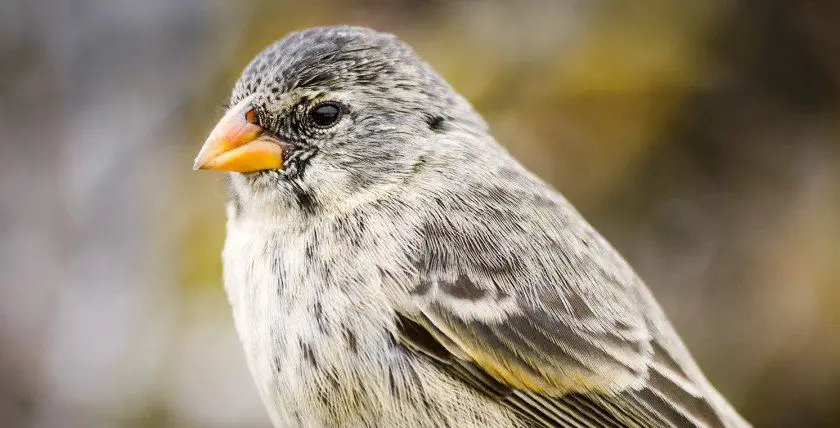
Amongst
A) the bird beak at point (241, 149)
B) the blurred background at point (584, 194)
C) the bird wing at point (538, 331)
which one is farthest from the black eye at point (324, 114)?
the blurred background at point (584, 194)

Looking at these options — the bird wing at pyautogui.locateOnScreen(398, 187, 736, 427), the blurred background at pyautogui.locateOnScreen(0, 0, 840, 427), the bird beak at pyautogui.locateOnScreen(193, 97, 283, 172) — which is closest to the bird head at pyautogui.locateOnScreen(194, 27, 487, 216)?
the bird beak at pyautogui.locateOnScreen(193, 97, 283, 172)

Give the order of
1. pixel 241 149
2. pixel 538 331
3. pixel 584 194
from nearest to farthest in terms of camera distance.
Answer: pixel 538 331 → pixel 241 149 → pixel 584 194

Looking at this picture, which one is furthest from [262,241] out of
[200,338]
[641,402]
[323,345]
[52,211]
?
[52,211]

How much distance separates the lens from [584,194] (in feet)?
15.1

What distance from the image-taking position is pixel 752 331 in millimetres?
4438

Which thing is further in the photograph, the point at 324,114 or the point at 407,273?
the point at 324,114

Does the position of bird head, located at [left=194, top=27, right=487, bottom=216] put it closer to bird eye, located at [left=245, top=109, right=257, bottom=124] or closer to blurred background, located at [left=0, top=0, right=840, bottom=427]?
bird eye, located at [left=245, top=109, right=257, bottom=124]

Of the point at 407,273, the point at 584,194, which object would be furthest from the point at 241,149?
the point at 584,194

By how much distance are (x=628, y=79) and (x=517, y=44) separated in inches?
24.7

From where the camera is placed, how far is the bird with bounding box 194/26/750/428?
1949 mm

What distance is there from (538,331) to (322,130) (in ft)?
2.30

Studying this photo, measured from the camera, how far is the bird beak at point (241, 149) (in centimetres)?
216

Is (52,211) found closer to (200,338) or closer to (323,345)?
(200,338)

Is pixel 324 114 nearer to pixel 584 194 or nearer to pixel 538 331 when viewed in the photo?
pixel 538 331
